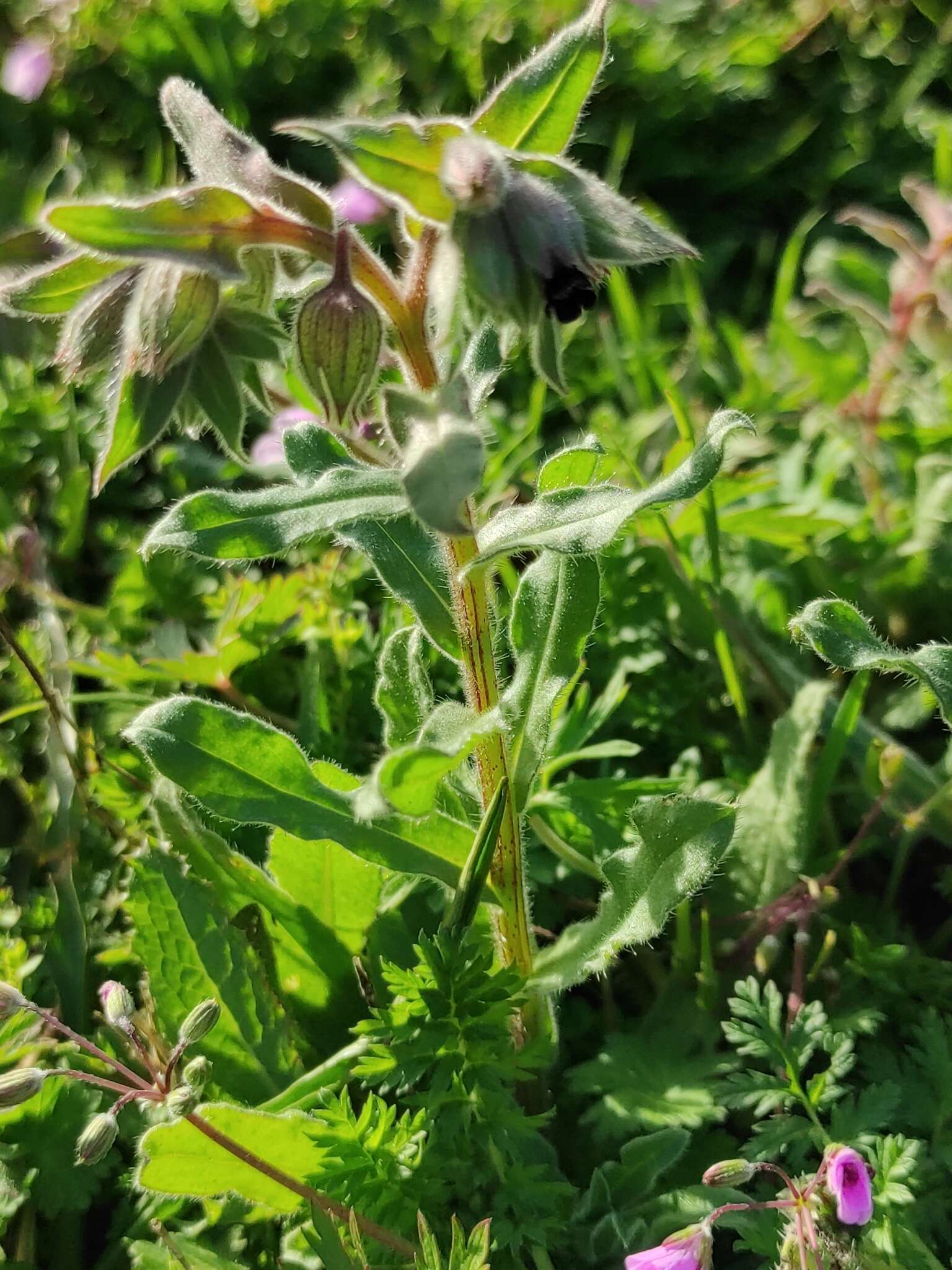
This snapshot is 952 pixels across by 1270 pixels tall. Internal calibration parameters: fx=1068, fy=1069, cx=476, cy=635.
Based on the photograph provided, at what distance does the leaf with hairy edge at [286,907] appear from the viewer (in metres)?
1.54

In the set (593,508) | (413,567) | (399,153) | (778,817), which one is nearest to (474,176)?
(399,153)

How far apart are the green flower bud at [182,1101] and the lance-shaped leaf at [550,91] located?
1083mm

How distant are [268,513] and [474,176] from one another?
1.43 ft

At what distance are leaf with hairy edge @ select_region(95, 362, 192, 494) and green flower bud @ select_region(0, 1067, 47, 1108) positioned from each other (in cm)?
68

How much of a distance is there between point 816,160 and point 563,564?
2.40m

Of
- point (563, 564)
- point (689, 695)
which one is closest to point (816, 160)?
point (689, 695)

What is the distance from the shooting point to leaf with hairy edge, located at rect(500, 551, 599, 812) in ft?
4.41

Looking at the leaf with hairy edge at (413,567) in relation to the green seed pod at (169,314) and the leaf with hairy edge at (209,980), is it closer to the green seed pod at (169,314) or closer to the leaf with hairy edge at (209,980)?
the green seed pod at (169,314)

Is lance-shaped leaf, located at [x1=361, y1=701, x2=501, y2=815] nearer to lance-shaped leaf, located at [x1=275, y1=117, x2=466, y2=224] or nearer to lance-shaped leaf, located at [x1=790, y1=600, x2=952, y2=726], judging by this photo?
lance-shaped leaf, located at [x1=790, y1=600, x2=952, y2=726]

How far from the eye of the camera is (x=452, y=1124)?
121 centimetres

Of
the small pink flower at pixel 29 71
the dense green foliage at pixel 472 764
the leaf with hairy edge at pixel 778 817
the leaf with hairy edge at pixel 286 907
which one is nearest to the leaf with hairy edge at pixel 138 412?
the dense green foliage at pixel 472 764

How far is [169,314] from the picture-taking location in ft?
3.70

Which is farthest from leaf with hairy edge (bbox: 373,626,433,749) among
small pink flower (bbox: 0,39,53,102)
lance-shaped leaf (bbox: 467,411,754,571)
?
small pink flower (bbox: 0,39,53,102)

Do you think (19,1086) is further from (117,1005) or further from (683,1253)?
(683,1253)
